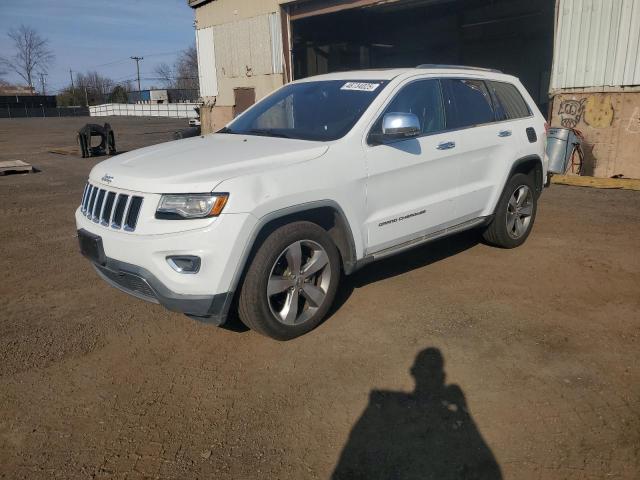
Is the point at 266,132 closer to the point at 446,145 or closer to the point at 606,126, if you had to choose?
the point at 446,145

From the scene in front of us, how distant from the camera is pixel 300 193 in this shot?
348cm

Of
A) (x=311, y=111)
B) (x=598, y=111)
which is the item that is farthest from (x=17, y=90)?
(x=311, y=111)

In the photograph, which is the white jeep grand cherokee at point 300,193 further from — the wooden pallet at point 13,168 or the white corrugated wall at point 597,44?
the wooden pallet at point 13,168

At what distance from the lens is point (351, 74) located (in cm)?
478

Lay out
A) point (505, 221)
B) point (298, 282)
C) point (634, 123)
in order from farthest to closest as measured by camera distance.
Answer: point (634, 123) < point (505, 221) < point (298, 282)

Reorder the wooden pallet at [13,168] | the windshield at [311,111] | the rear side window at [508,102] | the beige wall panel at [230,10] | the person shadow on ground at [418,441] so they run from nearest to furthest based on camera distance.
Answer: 1. the person shadow on ground at [418,441]
2. the windshield at [311,111]
3. the rear side window at [508,102]
4. the wooden pallet at [13,168]
5. the beige wall panel at [230,10]

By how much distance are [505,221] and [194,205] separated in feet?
11.4

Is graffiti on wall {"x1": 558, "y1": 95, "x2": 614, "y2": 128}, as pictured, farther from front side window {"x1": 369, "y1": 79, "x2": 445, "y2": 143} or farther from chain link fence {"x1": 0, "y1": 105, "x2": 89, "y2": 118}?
chain link fence {"x1": 0, "y1": 105, "x2": 89, "y2": 118}

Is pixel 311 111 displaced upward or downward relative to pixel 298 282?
upward

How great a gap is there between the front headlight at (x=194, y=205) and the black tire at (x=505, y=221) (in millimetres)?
3208

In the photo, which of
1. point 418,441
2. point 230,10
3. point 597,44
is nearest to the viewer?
point 418,441

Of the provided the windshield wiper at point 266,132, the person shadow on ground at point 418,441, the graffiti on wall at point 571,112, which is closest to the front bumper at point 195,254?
the person shadow on ground at point 418,441

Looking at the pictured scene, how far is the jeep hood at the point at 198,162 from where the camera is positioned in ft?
10.6

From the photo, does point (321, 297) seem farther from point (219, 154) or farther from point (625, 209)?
point (625, 209)
